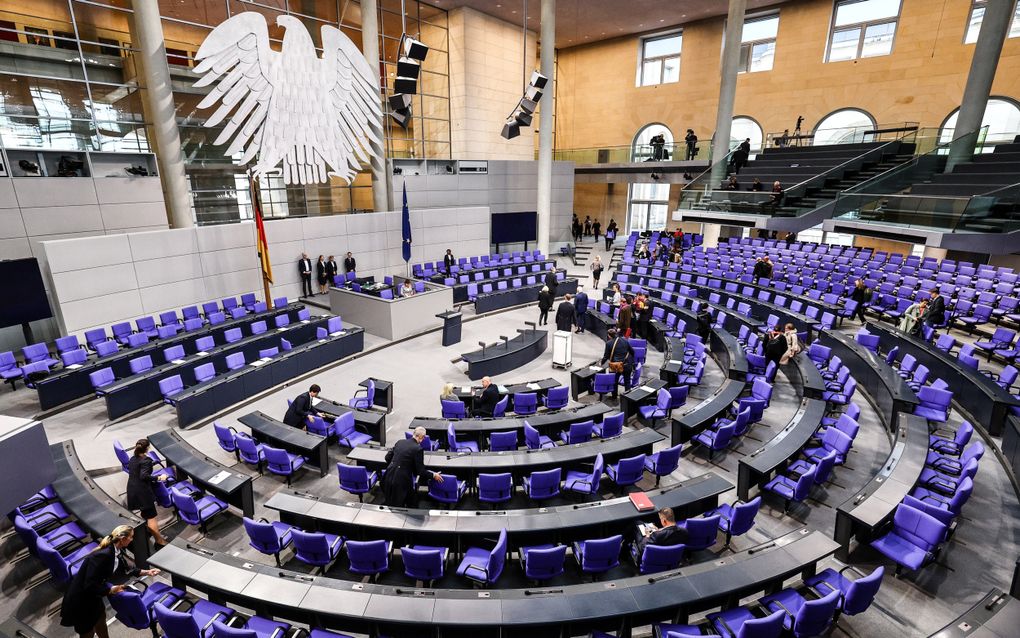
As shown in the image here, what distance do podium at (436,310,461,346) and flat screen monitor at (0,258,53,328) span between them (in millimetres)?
10360

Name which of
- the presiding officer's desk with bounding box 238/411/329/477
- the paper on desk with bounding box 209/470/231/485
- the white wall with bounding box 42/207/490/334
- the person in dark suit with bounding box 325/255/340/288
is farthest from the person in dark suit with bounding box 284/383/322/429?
the person in dark suit with bounding box 325/255/340/288

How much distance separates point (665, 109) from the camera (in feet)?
107

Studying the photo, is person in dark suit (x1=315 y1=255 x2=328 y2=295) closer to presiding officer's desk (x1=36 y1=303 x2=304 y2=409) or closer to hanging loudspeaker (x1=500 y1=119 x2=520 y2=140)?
presiding officer's desk (x1=36 y1=303 x2=304 y2=409)

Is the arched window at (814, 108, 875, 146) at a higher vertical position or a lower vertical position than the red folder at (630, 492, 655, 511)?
higher

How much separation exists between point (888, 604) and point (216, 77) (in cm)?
2018

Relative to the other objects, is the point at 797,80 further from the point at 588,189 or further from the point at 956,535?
the point at 956,535

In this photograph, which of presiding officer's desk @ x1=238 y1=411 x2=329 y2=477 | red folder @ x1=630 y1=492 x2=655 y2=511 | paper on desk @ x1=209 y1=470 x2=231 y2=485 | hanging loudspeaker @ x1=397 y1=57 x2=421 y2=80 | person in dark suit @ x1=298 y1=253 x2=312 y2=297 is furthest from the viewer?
person in dark suit @ x1=298 y1=253 x2=312 y2=297

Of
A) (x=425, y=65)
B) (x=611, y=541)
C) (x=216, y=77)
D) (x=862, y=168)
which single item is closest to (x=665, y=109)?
(x=862, y=168)

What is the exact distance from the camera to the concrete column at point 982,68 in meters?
18.6

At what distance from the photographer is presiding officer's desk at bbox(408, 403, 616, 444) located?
8.51m

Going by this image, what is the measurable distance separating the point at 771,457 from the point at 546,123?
21495 mm

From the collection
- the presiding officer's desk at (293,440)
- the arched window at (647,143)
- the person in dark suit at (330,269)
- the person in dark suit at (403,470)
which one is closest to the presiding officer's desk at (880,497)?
the person in dark suit at (403,470)

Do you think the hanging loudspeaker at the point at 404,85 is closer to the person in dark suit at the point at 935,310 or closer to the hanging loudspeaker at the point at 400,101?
the hanging loudspeaker at the point at 400,101

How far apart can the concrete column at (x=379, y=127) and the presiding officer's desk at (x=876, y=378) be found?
17538 millimetres
